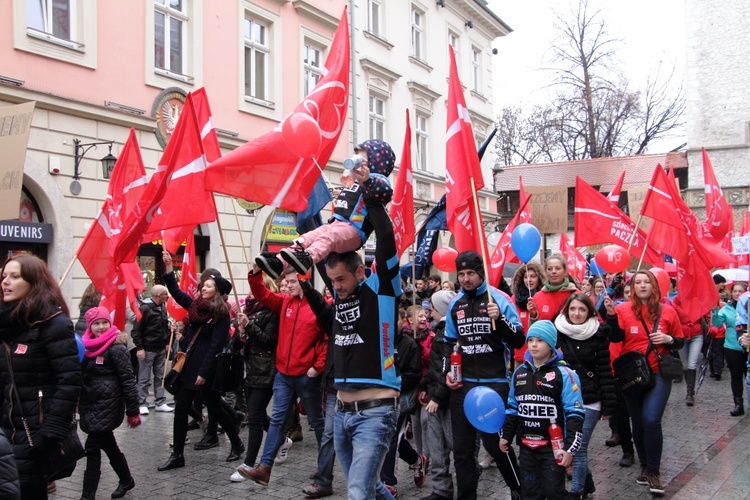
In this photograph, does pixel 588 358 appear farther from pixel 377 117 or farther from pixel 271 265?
pixel 377 117

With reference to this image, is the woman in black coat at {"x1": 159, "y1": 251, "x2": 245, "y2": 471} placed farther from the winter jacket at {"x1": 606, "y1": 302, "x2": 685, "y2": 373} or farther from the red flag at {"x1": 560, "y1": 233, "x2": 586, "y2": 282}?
the red flag at {"x1": 560, "y1": 233, "x2": 586, "y2": 282}

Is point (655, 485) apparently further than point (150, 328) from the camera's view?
No

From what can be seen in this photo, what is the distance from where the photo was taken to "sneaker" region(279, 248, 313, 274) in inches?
122

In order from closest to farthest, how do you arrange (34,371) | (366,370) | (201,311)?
(366,370), (34,371), (201,311)

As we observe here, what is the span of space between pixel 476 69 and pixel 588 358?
2523cm

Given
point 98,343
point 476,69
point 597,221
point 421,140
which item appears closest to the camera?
point 98,343

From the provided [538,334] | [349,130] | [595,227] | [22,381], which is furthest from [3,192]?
[349,130]

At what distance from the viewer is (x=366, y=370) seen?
4039 mm

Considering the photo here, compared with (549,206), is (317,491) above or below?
below

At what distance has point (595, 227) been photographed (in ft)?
31.4

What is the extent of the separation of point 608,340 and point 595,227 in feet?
13.2

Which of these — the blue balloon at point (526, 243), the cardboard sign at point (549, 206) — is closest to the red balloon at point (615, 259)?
the blue balloon at point (526, 243)

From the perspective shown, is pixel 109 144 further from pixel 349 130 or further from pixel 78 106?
pixel 349 130

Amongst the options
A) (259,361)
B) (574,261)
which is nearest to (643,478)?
(259,361)
